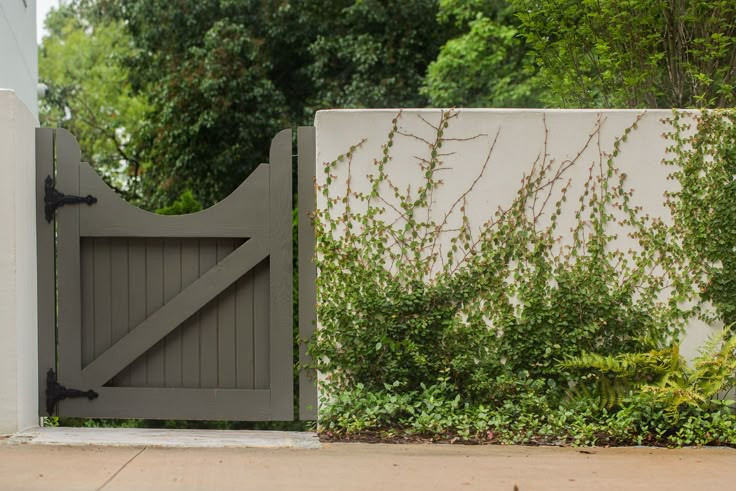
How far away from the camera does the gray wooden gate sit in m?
5.53

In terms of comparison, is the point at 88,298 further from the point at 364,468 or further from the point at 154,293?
the point at 364,468

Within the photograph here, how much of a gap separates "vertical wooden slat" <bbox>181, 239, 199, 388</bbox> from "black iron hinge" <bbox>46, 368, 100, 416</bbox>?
62cm

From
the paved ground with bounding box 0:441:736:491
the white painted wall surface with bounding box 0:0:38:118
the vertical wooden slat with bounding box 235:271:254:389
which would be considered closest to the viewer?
the paved ground with bounding box 0:441:736:491

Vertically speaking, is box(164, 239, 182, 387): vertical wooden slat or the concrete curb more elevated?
box(164, 239, 182, 387): vertical wooden slat

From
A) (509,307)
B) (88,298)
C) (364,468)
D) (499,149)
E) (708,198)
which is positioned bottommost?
(364,468)

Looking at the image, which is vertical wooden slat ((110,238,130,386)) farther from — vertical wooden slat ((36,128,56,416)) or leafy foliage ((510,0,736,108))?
leafy foliage ((510,0,736,108))

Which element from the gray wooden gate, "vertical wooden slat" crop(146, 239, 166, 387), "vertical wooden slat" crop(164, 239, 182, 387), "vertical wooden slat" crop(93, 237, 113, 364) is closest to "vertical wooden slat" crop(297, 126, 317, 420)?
the gray wooden gate

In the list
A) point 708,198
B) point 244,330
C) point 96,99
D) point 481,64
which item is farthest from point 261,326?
point 96,99

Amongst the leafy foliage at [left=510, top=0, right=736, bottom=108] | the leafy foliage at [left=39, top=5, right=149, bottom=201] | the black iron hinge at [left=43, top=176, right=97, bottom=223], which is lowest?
the black iron hinge at [left=43, top=176, right=97, bottom=223]

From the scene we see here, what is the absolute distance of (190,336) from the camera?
18.5ft

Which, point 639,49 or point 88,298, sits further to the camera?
point 639,49


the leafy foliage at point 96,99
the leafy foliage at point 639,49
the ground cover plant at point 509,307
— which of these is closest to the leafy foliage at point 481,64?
the leafy foliage at point 639,49

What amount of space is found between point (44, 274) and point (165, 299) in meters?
0.81

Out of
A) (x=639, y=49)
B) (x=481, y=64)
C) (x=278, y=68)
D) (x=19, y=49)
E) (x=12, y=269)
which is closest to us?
(x=12, y=269)
